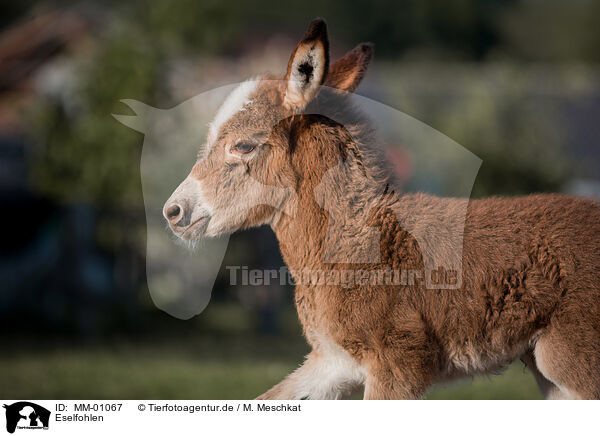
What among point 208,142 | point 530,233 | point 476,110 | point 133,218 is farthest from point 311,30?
point 476,110

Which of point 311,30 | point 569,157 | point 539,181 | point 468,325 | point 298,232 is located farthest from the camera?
point 569,157

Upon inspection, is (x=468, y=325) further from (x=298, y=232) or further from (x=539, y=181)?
(x=539, y=181)

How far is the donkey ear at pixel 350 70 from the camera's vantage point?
319cm

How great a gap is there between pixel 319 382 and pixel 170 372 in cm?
612

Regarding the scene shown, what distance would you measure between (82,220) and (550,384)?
27.9 feet

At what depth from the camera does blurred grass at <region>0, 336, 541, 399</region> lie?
7.87 meters

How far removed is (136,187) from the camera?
920 centimetres

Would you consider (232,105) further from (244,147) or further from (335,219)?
(335,219)

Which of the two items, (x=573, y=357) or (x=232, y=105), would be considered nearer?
(x=573, y=357)

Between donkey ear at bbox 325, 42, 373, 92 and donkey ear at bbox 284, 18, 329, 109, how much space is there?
18cm

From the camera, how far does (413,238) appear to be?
3.12 meters

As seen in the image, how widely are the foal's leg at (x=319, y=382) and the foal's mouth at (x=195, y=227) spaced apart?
76cm
